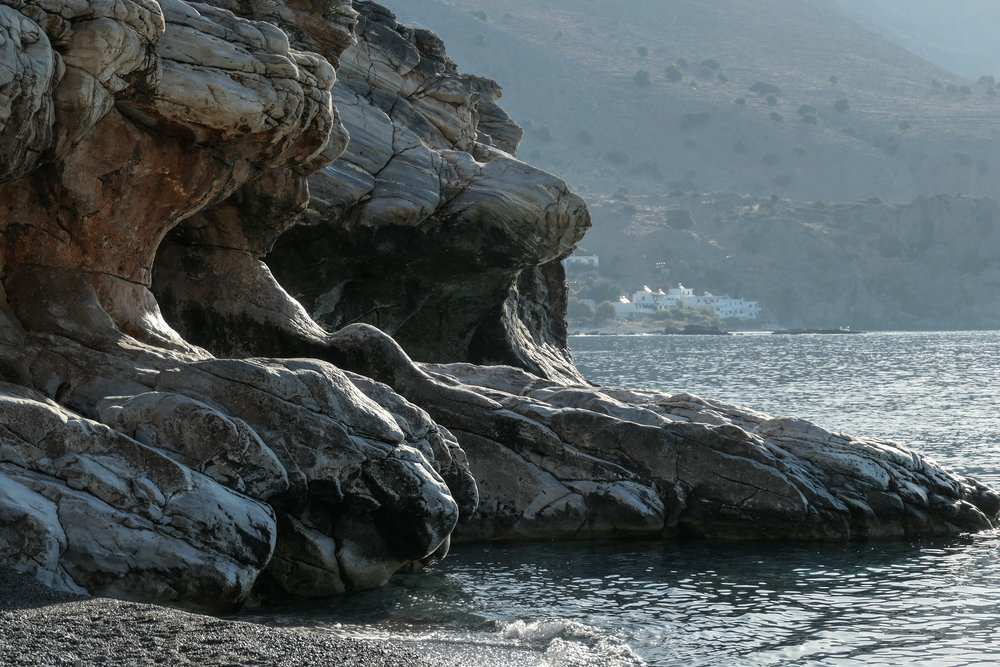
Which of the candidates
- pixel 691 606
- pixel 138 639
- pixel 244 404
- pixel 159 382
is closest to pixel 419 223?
pixel 159 382

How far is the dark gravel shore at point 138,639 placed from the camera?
1130cm

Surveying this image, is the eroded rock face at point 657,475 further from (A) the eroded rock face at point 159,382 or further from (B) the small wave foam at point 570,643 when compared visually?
(B) the small wave foam at point 570,643

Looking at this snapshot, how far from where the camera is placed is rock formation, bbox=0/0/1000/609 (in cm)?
1462

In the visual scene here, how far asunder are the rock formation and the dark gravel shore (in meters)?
1.01

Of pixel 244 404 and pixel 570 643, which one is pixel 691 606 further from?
pixel 244 404

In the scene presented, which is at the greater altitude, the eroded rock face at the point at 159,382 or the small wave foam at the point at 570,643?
the eroded rock face at the point at 159,382

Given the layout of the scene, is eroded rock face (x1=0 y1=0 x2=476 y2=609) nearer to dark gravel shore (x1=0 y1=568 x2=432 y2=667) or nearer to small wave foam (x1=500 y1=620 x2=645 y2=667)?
dark gravel shore (x1=0 y1=568 x2=432 y2=667)

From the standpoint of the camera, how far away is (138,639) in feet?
38.8

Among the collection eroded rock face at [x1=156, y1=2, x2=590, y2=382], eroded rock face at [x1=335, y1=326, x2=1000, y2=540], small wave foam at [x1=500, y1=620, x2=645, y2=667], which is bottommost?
small wave foam at [x1=500, y1=620, x2=645, y2=667]

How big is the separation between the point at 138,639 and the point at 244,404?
545 cm

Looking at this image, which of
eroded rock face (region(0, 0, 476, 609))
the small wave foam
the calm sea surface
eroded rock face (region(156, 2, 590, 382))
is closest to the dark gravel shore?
eroded rock face (region(0, 0, 476, 609))

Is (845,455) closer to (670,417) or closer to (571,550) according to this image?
(670,417)

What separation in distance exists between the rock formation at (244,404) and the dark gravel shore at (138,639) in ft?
3.31

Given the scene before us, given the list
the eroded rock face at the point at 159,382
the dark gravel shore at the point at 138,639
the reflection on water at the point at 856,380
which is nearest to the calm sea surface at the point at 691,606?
the eroded rock face at the point at 159,382
